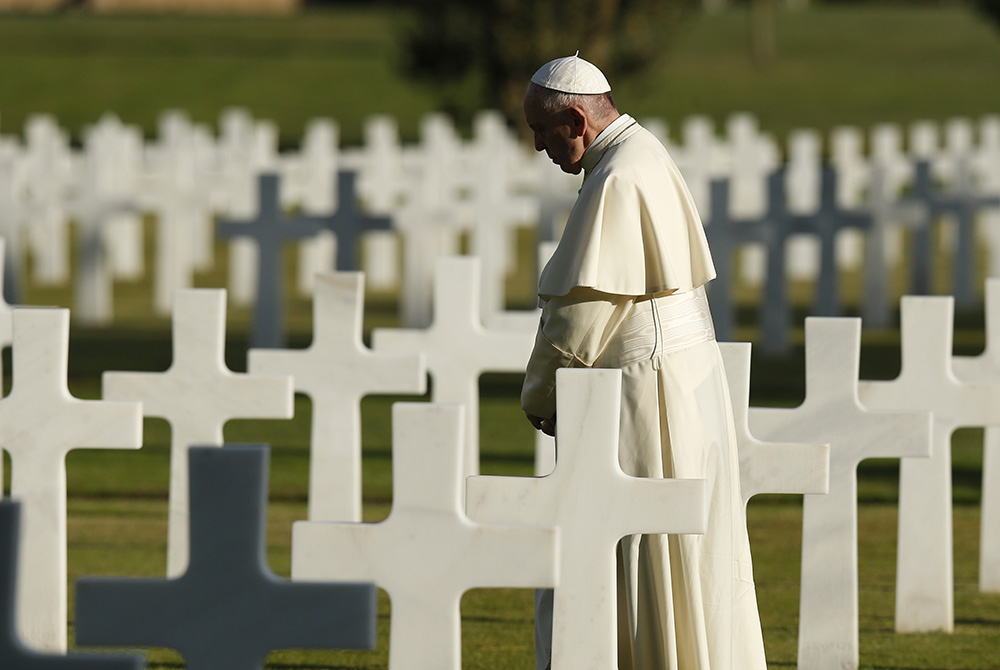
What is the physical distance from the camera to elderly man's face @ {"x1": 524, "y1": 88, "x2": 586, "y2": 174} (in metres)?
3.72

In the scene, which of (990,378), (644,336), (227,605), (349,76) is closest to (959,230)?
(990,378)

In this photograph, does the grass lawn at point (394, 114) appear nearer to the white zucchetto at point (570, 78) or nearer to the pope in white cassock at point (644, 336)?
the pope in white cassock at point (644, 336)

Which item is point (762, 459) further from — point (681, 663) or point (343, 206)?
point (343, 206)

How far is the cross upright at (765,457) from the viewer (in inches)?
166

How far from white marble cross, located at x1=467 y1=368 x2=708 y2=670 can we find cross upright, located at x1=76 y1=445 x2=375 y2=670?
574 mm

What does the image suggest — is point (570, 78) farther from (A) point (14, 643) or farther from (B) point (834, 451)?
(A) point (14, 643)

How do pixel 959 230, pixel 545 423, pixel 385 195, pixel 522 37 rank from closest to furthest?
pixel 545 423
pixel 959 230
pixel 385 195
pixel 522 37

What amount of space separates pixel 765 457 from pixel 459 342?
1758mm

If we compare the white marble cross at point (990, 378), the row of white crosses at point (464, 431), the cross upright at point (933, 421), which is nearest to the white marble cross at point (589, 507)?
the row of white crosses at point (464, 431)

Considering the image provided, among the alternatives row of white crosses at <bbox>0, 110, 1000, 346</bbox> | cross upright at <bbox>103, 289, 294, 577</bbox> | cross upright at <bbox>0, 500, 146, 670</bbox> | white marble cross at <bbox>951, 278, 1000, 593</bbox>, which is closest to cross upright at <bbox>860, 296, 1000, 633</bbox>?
white marble cross at <bbox>951, 278, 1000, 593</bbox>

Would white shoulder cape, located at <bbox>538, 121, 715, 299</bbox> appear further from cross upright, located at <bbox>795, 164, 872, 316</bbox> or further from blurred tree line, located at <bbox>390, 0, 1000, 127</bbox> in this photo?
blurred tree line, located at <bbox>390, 0, 1000, 127</bbox>

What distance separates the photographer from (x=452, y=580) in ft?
11.0

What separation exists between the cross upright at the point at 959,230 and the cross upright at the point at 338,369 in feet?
27.8

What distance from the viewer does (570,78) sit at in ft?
12.1
